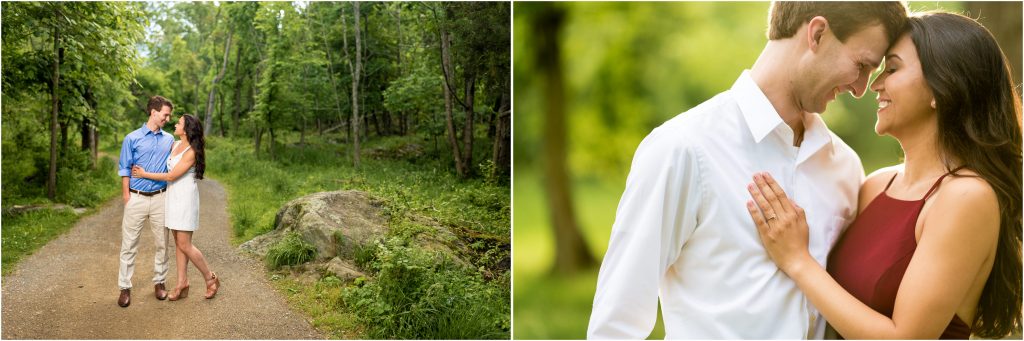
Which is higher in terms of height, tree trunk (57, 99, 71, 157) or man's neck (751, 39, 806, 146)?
man's neck (751, 39, 806, 146)

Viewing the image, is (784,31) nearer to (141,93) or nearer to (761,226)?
(761,226)

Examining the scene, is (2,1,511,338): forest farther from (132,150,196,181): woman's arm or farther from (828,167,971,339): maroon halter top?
(828,167,971,339): maroon halter top

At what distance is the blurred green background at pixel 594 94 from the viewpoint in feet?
12.4

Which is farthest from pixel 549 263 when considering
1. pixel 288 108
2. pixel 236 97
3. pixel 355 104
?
pixel 236 97

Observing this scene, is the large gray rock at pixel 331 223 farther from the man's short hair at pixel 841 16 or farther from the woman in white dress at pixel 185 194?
the man's short hair at pixel 841 16

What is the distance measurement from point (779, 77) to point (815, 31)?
0.14 m

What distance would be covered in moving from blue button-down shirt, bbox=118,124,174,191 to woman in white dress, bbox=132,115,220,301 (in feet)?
0.08

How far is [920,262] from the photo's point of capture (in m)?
1.65

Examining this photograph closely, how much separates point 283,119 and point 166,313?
3.53 feet

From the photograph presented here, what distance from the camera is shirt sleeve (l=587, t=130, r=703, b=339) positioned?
1.61m

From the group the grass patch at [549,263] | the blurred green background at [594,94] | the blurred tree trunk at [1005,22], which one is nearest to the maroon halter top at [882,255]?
the blurred tree trunk at [1005,22]

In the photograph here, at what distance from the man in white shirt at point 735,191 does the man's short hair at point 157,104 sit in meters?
2.46

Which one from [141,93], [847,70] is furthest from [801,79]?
[141,93]

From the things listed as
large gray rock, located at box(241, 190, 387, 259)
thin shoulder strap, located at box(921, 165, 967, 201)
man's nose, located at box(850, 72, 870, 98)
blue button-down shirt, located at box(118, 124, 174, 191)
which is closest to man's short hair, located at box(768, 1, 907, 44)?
man's nose, located at box(850, 72, 870, 98)
